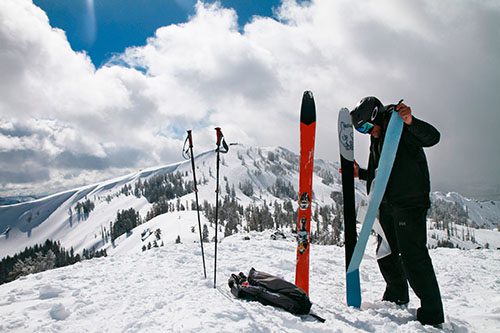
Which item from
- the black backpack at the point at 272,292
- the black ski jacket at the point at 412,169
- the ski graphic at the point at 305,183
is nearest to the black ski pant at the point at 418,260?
the black ski jacket at the point at 412,169

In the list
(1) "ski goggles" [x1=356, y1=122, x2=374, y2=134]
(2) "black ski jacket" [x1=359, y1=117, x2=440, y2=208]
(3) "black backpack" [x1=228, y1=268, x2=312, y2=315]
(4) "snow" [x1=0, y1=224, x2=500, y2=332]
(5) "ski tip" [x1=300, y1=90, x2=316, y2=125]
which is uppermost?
(5) "ski tip" [x1=300, y1=90, x2=316, y2=125]

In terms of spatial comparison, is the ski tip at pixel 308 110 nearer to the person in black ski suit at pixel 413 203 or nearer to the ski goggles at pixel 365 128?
the ski goggles at pixel 365 128

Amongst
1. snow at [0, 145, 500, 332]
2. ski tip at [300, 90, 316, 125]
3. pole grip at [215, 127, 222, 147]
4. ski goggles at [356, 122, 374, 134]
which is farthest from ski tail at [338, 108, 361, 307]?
pole grip at [215, 127, 222, 147]

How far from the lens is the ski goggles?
189 inches

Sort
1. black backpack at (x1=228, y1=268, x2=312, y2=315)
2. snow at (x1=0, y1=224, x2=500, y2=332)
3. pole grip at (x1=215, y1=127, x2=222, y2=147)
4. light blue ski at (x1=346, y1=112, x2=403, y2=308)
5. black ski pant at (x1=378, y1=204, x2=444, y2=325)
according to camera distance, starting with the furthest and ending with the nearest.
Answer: pole grip at (x1=215, y1=127, x2=222, y2=147), light blue ski at (x1=346, y1=112, x2=403, y2=308), black backpack at (x1=228, y1=268, x2=312, y2=315), black ski pant at (x1=378, y1=204, x2=444, y2=325), snow at (x1=0, y1=224, x2=500, y2=332)

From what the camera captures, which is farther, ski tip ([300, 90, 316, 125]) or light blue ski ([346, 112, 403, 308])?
ski tip ([300, 90, 316, 125])

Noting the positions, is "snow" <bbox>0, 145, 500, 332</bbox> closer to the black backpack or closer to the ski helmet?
the black backpack

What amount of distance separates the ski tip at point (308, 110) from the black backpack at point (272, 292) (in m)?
3.20

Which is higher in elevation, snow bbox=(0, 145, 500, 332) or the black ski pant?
the black ski pant

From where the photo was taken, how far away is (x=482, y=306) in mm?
4820


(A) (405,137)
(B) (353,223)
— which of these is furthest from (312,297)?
(A) (405,137)

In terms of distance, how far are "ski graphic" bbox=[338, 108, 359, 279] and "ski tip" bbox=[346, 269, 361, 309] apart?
225 millimetres

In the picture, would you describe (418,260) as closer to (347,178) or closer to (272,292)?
(347,178)

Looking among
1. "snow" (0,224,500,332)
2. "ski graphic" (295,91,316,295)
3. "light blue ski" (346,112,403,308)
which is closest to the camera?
"snow" (0,224,500,332)
